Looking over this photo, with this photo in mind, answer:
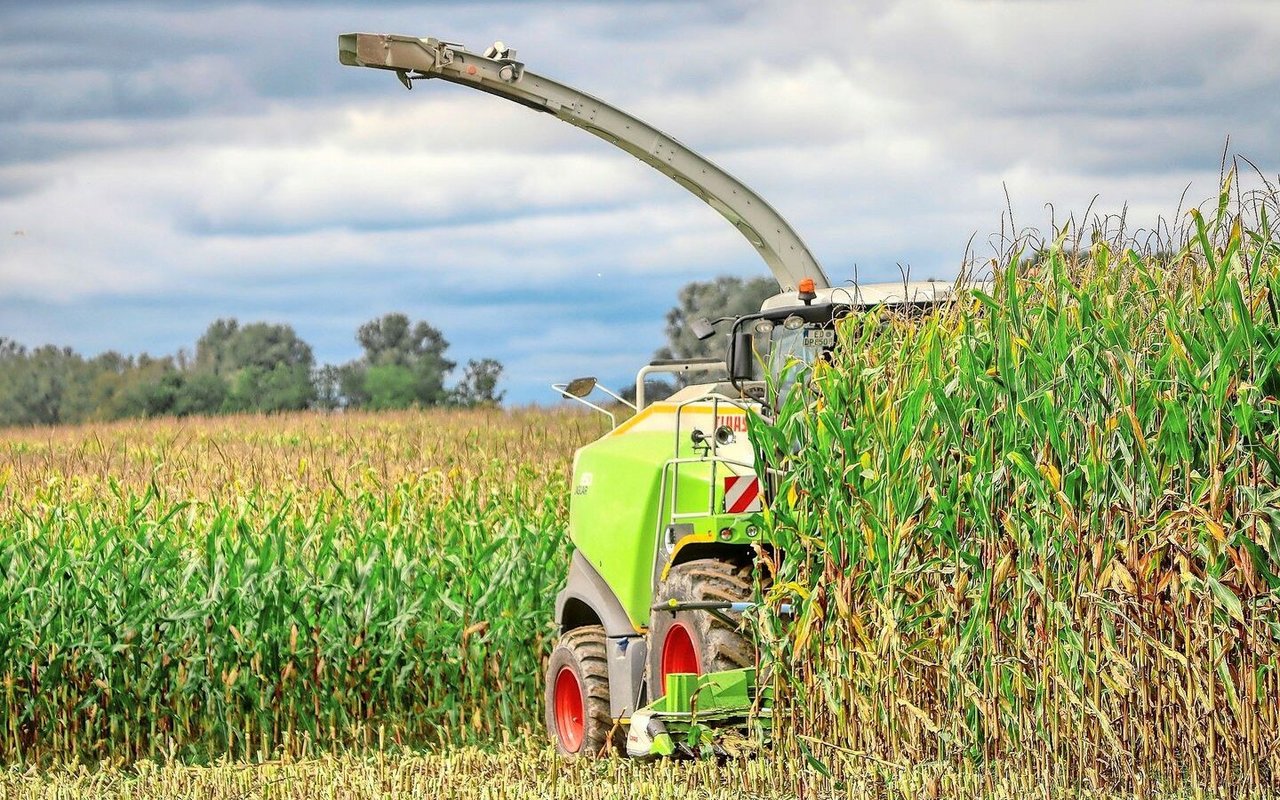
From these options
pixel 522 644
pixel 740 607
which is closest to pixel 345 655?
pixel 522 644

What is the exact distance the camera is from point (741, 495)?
618 cm

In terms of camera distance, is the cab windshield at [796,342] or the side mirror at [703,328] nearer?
the cab windshield at [796,342]

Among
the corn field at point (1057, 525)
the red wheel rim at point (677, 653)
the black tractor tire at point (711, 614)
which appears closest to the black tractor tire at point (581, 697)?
the red wheel rim at point (677, 653)

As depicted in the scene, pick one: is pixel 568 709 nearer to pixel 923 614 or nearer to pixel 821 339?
pixel 821 339

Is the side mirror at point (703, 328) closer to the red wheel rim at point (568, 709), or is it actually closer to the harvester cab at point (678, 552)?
the harvester cab at point (678, 552)

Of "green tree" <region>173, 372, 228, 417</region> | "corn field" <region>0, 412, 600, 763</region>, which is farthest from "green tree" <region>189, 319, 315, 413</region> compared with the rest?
"corn field" <region>0, 412, 600, 763</region>

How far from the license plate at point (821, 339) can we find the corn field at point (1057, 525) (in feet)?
2.18

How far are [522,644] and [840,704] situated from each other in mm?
3232

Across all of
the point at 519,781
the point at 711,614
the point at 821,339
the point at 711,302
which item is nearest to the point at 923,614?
the point at 711,614

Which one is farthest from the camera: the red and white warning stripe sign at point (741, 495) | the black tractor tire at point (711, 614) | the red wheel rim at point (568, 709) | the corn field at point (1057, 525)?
the red wheel rim at point (568, 709)

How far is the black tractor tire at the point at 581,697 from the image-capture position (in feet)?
22.6

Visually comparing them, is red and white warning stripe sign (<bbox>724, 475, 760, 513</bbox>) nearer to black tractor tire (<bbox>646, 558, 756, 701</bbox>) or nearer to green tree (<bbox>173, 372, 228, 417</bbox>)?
black tractor tire (<bbox>646, 558, 756, 701</bbox>)

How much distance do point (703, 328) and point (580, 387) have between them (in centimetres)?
69

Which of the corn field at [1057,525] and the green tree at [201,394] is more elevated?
the green tree at [201,394]
